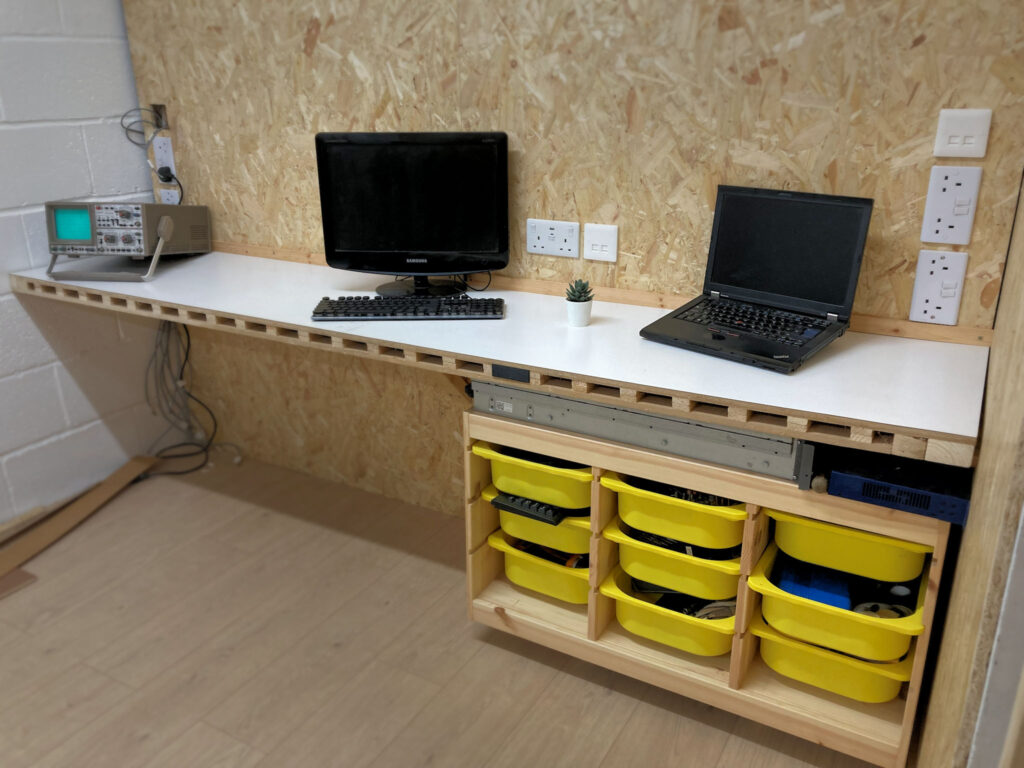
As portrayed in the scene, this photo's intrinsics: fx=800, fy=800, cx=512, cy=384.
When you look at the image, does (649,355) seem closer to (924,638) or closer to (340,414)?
(924,638)

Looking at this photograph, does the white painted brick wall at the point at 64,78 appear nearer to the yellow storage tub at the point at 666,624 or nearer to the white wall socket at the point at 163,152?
the white wall socket at the point at 163,152

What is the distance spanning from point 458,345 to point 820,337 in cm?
80

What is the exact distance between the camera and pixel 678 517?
5.78 ft

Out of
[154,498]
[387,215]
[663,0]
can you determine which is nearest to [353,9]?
[387,215]

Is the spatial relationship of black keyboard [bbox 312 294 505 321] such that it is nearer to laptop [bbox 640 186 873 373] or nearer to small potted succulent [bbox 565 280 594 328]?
small potted succulent [bbox 565 280 594 328]

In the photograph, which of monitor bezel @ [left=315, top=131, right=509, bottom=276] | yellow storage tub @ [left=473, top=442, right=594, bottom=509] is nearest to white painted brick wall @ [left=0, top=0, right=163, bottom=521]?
monitor bezel @ [left=315, top=131, right=509, bottom=276]

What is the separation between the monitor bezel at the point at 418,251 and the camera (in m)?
2.16

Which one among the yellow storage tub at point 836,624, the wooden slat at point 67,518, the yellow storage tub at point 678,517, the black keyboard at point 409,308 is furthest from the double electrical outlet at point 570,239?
the wooden slat at point 67,518

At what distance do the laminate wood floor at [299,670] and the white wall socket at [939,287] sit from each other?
1023mm

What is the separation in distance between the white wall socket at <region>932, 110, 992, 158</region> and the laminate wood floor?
135cm

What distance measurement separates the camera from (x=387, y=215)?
2266 mm

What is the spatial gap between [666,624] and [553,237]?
1.07 m

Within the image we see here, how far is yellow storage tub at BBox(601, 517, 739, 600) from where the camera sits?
5.75 ft

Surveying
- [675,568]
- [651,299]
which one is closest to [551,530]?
[675,568]
